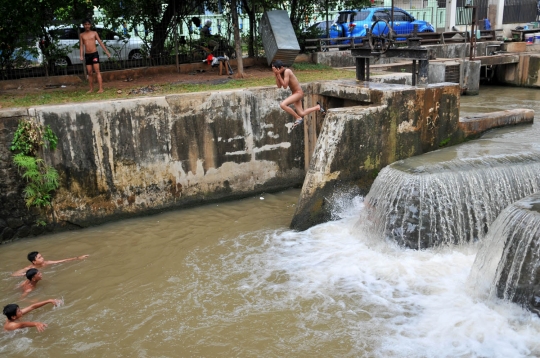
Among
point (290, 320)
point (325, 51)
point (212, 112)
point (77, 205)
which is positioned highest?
point (325, 51)

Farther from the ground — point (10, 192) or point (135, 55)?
point (135, 55)

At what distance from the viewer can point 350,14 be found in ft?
67.5

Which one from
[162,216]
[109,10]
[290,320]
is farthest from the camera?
[109,10]

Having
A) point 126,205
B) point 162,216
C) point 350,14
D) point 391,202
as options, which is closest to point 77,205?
point 126,205

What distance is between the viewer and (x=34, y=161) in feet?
29.2

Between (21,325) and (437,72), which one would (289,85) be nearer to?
(21,325)

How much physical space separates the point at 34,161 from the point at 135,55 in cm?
611

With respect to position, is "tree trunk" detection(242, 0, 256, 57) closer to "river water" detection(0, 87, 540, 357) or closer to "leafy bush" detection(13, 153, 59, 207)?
"river water" detection(0, 87, 540, 357)

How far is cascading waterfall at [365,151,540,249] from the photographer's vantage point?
793 cm

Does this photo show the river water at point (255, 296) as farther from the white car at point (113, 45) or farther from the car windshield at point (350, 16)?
the car windshield at point (350, 16)

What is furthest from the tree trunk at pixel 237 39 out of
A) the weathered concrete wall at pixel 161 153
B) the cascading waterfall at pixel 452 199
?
the cascading waterfall at pixel 452 199

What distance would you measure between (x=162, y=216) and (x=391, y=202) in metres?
4.27

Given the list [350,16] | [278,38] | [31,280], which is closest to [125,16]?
[278,38]

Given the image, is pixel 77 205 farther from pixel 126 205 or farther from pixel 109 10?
pixel 109 10
